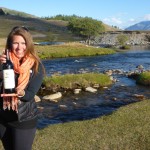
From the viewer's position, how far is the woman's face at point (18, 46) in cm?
686

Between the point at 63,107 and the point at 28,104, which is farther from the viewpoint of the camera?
the point at 63,107

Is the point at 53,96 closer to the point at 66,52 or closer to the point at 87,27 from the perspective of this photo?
the point at 66,52

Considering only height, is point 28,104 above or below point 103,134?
above

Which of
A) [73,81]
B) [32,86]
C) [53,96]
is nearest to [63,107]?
[53,96]

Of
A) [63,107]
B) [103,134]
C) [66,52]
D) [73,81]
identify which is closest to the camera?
[103,134]

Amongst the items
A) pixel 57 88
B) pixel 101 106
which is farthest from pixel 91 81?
pixel 101 106

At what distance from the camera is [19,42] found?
6879mm

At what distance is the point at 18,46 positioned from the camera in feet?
22.6

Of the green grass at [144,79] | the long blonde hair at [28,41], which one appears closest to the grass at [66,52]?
the green grass at [144,79]

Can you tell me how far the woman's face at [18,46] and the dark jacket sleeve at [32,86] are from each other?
0.46 meters

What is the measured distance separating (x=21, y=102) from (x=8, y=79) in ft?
2.20

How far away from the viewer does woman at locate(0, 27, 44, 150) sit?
21.9 ft

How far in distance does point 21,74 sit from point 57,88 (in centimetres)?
2726

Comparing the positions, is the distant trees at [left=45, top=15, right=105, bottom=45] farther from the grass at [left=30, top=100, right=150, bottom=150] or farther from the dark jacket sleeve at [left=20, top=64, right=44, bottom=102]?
the dark jacket sleeve at [left=20, top=64, right=44, bottom=102]
